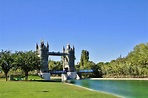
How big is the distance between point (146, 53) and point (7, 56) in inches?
1257

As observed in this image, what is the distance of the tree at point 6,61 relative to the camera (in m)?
38.6

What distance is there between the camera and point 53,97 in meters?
13.8

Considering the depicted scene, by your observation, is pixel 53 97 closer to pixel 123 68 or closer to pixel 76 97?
pixel 76 97

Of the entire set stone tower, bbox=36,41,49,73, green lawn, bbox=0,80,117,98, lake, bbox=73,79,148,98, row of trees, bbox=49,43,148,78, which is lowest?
lake, bbox=73,79,148,98

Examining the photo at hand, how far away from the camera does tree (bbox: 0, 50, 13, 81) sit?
38625mm

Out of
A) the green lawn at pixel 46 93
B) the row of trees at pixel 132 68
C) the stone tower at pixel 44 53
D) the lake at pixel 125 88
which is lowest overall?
the lake at pixel 125 88

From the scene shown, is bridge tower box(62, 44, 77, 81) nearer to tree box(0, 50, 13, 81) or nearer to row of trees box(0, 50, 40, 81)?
row of trees box(0, 50, 40, 81)

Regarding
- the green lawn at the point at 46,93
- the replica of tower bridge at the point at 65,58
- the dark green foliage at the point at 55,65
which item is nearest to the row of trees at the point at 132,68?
the replica of tower bridge at the point at 65,58

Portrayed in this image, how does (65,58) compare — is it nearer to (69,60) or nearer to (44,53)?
(69,60)

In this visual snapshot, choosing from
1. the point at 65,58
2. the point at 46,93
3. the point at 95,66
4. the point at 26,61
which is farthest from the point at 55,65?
the point at 46,93

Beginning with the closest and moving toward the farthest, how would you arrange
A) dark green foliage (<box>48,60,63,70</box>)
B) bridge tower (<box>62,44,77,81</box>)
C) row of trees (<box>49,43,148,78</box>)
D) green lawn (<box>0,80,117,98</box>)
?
green lawn (<box>0,80,117,98</box>) < row of trees (<box>49,43,148,78</box>) < bridge tower (<box>62,44,77,81</box>) < dark green foliage (<box>48,60,63,70</box>)

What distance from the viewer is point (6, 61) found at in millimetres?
39062

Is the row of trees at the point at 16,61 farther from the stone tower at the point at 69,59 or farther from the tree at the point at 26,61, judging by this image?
the stone tower at the point at 69,59

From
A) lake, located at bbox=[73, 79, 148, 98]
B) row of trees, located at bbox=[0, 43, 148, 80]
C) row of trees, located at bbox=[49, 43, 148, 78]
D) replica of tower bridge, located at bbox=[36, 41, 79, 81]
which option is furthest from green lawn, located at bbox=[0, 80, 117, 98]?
replica of tower bridge, located at bbox=[36, 41, 79, 81]
